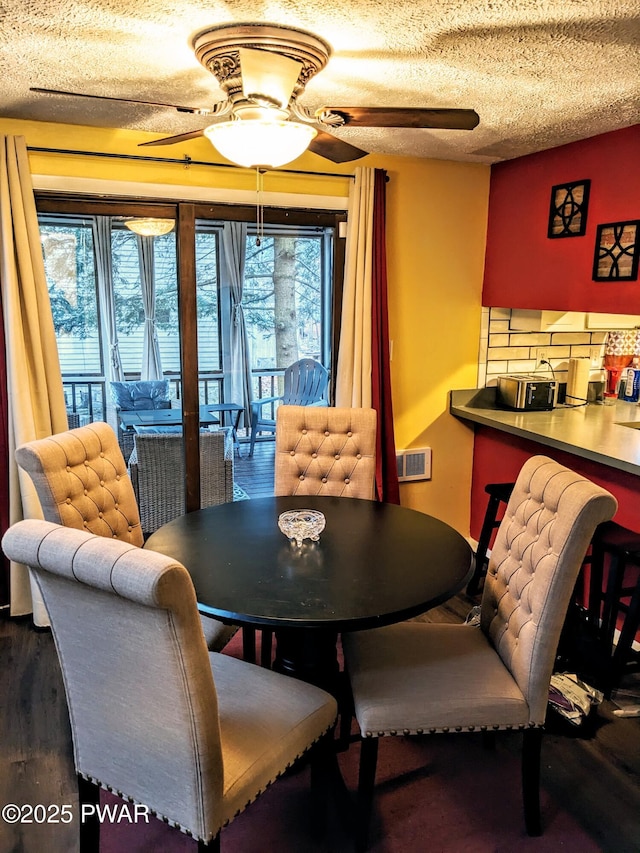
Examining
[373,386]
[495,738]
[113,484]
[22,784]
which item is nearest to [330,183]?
[373,386]

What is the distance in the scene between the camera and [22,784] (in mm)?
2152

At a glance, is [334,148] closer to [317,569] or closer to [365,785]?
[317,569]

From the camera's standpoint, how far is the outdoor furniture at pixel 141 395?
3523mm

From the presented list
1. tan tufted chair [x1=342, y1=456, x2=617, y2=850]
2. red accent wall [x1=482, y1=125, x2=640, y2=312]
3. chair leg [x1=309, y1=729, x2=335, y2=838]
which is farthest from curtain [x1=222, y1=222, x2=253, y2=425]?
chair leg [x1=309, y1=729, x2=335, y2=838]

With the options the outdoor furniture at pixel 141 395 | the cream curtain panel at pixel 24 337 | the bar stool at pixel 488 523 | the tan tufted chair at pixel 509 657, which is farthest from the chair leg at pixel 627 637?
the cream curtain panel at pixel 24 337

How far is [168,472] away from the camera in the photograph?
3566 mm

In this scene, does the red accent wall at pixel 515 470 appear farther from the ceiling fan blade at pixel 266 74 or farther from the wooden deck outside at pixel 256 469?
the ceiling fan blade at pixel 266 74

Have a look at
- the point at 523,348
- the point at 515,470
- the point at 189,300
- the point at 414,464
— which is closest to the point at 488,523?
the point at 515,470

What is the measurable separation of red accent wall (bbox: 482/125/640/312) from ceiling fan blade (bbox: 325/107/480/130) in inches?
58.3

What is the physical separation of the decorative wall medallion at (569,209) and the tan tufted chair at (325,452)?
4.68 feet

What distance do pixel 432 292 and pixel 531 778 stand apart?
106 inches

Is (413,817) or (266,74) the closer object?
(266,74)

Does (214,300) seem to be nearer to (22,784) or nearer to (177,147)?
(177,147)

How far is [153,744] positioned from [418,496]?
2.80 m
